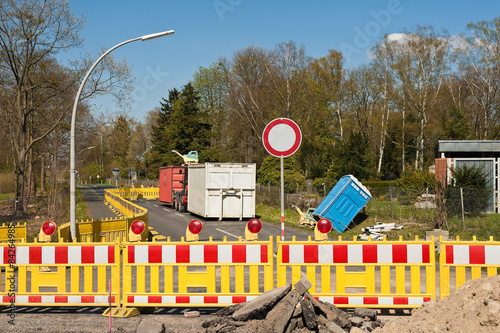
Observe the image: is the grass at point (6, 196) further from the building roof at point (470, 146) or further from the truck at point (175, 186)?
the building roof at point (470, 146)

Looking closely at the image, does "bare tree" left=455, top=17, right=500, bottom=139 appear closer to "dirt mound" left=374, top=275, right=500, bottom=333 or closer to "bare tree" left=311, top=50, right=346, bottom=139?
"bare tree" left=311, top=50, right=346, bottom=139

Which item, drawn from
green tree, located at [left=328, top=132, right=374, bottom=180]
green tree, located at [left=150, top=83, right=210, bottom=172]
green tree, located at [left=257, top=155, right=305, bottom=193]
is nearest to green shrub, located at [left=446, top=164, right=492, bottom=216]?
green tree, located at [left=328, top=132, right=374, bottom=180]

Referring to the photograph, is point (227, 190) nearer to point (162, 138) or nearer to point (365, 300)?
point (365, 300)

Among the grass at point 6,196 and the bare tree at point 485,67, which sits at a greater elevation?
the bare tree at point 485,67

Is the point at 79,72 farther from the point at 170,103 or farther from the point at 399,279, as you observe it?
the point at 170,103

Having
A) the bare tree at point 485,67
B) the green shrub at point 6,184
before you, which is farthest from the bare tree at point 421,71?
the green shrub at point 6,184

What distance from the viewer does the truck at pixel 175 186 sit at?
2800 centimetres

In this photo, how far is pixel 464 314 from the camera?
A: 16.6 ft

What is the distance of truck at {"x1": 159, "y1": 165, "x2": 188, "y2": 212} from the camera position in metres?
28.0

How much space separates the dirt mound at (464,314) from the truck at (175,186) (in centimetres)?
2278

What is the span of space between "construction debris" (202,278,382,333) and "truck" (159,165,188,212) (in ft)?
71.6

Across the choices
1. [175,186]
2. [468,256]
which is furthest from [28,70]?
[468,256]

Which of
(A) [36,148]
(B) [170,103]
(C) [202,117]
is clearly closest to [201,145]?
(C) [202,117]

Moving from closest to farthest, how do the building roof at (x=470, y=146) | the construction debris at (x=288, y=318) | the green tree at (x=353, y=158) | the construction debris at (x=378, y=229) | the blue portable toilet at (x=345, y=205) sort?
the construction debris at (x=288, y=318), the construction debris at (x=378, y=229), the blue portable toilet at (x=345, y=205), the building roof at (x=470, y=146), the green tree at (x=353, y=158)
